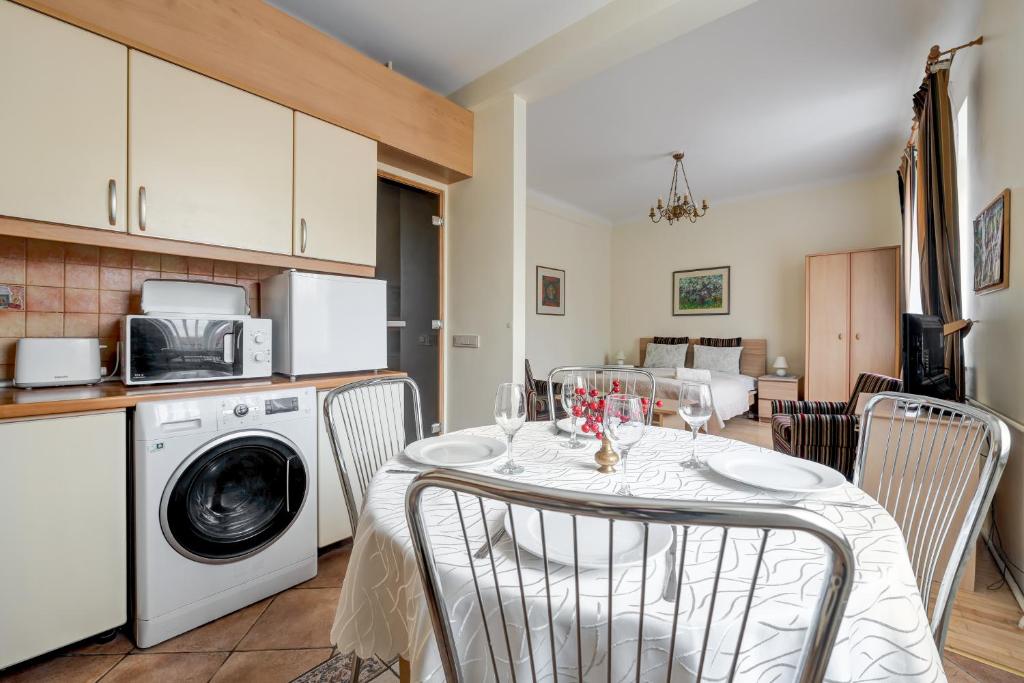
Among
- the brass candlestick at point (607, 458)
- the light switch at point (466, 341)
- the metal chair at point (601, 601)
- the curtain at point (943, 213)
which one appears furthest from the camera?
the light switch at point (466, 341)

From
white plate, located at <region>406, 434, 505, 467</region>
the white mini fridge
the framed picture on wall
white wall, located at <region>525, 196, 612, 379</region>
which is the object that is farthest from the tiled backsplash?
the framed picture on wall

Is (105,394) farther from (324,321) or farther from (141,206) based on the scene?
(324,321)

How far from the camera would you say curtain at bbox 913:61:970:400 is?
2.30m

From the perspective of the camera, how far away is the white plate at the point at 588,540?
618 millimetres

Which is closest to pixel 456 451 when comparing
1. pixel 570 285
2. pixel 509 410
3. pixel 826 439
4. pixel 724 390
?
pixel 509 410

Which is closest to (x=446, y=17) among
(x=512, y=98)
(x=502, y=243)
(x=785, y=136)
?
(x=512, y=98)

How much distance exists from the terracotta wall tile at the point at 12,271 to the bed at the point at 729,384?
3598 mm

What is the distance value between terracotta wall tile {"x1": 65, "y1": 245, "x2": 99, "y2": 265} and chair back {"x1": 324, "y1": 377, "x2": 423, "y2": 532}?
4.02 ft

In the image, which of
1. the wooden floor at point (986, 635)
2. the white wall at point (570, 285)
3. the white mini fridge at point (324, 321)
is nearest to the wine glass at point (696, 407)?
the wooden floor at point (986, 635)

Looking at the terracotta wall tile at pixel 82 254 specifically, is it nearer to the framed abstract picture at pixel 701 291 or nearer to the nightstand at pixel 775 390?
the nightstand at pixel 775 390

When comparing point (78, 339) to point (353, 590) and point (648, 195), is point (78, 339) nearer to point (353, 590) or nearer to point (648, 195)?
point (353, 590)

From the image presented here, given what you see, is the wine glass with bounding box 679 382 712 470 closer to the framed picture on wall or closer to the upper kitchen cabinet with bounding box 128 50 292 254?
the upper kitchen cabinet with bounding box 128 50 292 254

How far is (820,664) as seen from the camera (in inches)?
16.7

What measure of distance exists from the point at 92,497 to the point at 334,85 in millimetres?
2015
